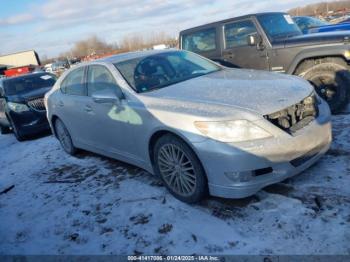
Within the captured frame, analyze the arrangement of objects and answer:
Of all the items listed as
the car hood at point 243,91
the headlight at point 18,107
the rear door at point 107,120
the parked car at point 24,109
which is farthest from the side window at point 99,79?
the headlight at point 18,107

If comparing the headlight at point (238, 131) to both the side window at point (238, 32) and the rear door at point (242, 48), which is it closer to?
the rear door at point (242, 48)

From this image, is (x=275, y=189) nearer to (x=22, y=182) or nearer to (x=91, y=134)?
(x=91, y=134)

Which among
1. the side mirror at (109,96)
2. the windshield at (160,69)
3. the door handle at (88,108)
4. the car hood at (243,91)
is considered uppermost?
the windshield at (160,69)

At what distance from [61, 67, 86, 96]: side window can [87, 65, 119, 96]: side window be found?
22cm

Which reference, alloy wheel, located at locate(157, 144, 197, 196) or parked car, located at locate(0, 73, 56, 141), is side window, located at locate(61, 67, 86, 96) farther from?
parked car, located at locate(0, 73, 56, 141)

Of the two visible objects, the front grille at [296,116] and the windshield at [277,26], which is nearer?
the front grille at [296,116]

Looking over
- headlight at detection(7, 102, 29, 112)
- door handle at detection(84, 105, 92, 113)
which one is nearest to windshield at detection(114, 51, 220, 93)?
door handle at detection(84, 105, 92, 113)

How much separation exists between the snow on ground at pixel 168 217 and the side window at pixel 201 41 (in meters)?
3.14

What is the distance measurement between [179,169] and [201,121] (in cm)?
65

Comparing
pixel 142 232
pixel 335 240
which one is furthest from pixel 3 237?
pixel 335 240

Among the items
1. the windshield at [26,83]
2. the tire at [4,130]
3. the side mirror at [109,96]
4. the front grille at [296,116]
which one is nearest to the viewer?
the front grille at [296,116]

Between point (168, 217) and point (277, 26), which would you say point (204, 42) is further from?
point (168, 217)

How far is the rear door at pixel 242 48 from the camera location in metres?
6.30

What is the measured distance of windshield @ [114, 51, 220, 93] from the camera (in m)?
4.16
